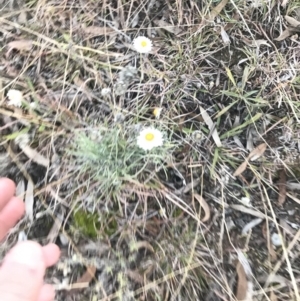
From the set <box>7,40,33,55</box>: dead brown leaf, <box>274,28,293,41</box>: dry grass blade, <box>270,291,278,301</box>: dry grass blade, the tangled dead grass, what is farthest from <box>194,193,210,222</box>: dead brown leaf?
<box>7,40,33,55</box>: dead brown leaf

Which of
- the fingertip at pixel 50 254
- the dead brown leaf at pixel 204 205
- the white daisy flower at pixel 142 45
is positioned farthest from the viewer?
the white daisy flower at pixel 142 45

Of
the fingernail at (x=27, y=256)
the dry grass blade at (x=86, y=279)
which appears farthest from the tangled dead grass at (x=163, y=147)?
the fingernail at (x=27, y=256)

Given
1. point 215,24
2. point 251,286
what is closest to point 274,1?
point 215,24

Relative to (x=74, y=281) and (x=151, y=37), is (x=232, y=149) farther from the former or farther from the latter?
(x=74, y=281)

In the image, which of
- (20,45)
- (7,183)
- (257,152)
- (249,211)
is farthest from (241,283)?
(20,45)

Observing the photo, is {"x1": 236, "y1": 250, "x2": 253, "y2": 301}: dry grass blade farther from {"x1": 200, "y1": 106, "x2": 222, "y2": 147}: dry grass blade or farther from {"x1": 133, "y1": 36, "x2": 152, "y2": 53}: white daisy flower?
{"x1": 133, "y1": 36, "x2": 152, "y2": 53}: white daisy flower

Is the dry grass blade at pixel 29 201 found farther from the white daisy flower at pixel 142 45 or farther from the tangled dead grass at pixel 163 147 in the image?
the white daisy flower at pixel 142 45

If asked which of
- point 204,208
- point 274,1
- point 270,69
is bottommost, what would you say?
point 204,208
